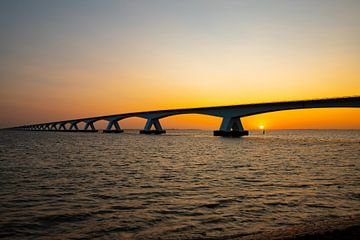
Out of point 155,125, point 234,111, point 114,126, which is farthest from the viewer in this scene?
point 114,126

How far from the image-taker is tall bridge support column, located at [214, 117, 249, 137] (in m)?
80.0

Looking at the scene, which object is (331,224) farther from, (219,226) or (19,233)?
(19,233)

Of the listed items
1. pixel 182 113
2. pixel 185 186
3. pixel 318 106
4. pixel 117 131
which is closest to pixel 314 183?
pixel 185 186

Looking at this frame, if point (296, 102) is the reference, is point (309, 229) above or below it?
below

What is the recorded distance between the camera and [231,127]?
267 feet

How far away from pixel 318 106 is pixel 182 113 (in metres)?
45.2

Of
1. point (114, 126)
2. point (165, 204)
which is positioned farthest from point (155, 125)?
point (165, 204)

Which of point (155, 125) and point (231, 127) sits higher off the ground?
point (155, 125)

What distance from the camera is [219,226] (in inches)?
301

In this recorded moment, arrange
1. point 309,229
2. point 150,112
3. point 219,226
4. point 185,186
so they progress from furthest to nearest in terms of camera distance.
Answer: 1. point 150,112
2. point 185,186
3. point 219,226
4. point 309,229

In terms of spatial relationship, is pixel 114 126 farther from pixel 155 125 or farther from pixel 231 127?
pixel 231 127

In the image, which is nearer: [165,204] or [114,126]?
[165,204]

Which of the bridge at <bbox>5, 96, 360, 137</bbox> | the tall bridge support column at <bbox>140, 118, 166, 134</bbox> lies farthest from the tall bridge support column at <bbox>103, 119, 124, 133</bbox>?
the tall bridge support column at <bbox>140, 118, 166, 134</bbox>

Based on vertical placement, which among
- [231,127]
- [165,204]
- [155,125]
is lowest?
[231,127]
